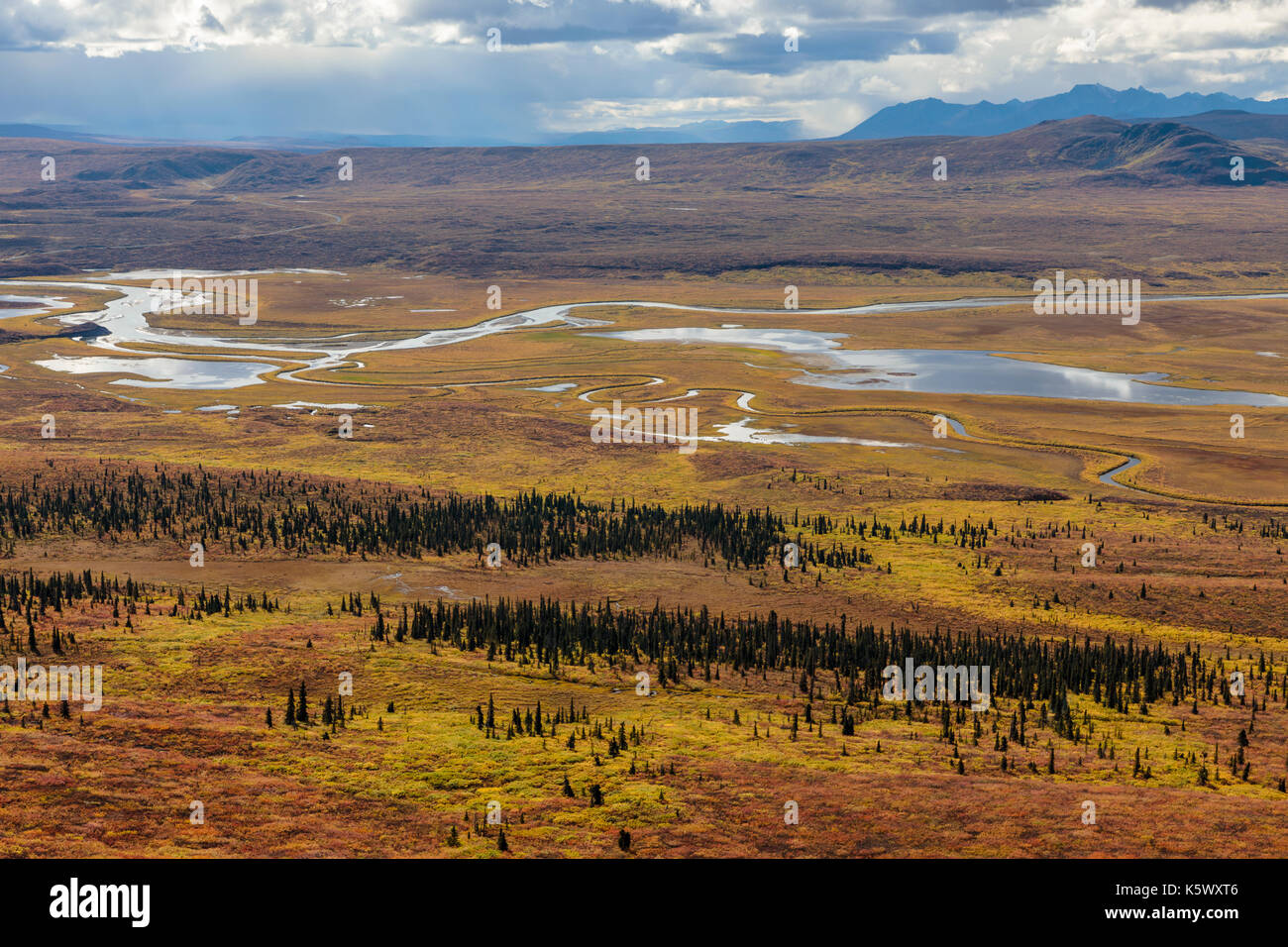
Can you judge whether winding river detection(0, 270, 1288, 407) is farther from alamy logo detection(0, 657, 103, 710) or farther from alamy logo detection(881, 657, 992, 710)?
alamy logo detection(0, 657, 103, 710)

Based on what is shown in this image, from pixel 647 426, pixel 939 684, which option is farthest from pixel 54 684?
pixel 647 426

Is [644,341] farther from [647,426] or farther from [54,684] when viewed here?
[54,684]

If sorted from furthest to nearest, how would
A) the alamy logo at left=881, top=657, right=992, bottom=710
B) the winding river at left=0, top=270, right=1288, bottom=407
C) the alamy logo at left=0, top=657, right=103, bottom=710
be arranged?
the winding river at left=0, top=270, right=1288, bottom=407 < the alamy logo at left=881, top=657, right=992, bottom=710 < the alamy logo at left=0, top=657, right=103, bottom=710

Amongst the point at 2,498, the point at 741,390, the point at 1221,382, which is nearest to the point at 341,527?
the point at 2,498

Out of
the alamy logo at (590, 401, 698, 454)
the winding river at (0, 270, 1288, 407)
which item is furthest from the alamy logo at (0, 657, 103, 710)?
the winding river at (0, 270, 1288, 407)

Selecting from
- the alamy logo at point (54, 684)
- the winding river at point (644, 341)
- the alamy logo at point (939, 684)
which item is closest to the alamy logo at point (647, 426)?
the winding river at point (644, 341)

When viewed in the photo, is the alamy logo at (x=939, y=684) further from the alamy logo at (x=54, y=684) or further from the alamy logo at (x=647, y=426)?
the alamy logo at (x=647, y=426)
